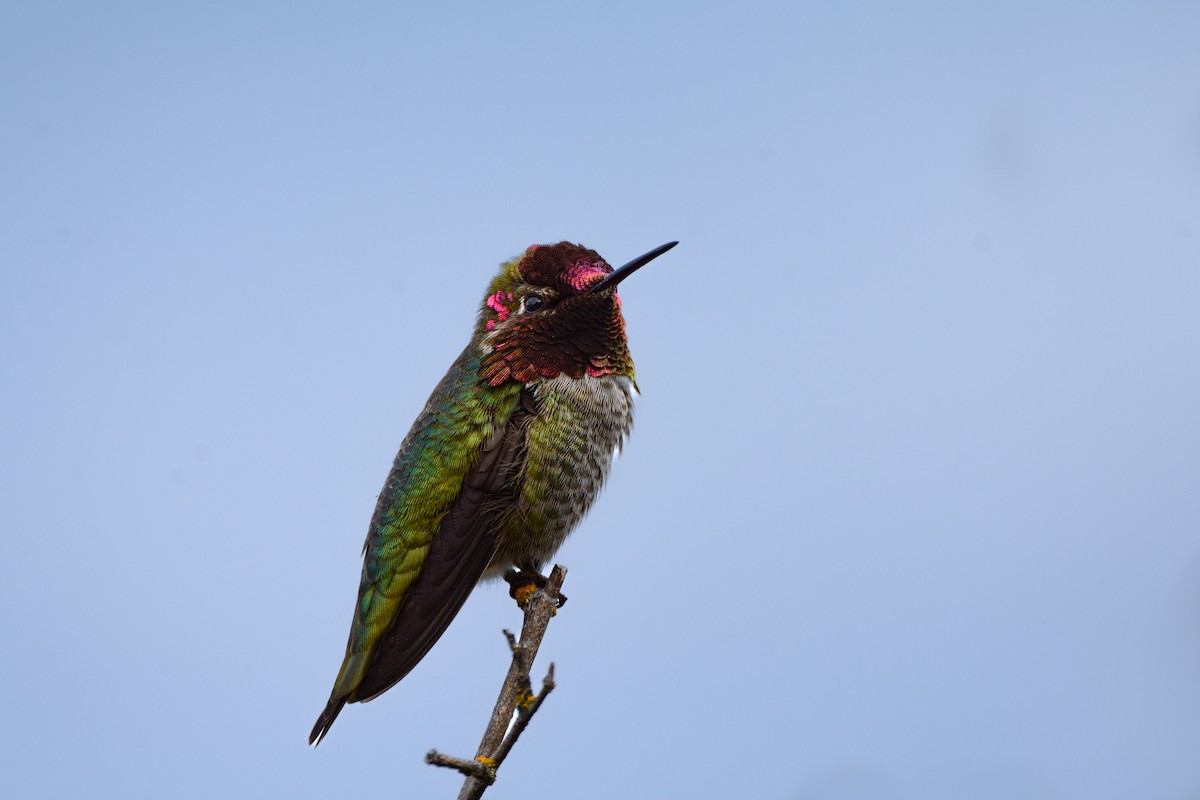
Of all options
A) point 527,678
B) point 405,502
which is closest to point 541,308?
point 405,502

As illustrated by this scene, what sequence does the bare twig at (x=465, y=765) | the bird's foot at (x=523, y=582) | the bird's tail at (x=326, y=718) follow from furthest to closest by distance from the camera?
the bird's foot at (x=523, y=582) → the bird's tail at (x=326, y=718) → the bare twig at (x=465, y=765)

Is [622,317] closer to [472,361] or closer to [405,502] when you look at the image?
[472,361]

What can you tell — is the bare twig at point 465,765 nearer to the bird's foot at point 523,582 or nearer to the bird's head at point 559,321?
the bird's foot at point 523,582

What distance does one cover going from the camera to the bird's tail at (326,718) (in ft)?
16.3

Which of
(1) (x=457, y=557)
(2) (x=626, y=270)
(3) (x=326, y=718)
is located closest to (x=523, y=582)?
(1) (x=457, y=557)

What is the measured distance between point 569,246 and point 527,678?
283cm

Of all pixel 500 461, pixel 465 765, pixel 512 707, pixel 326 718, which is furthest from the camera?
pixel 500 461

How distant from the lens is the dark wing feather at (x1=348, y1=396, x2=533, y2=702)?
521 centimetres

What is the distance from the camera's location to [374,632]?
5.25 meters

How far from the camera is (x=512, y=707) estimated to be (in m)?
4.45

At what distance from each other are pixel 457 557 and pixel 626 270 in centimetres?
175

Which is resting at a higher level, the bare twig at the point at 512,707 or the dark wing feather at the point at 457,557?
the dark wing feather at the point at 457,557

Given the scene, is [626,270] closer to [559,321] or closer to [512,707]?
[559,321]

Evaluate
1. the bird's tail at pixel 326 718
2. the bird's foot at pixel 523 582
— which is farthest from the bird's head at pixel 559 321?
the bird's tail at pixel 326 718
